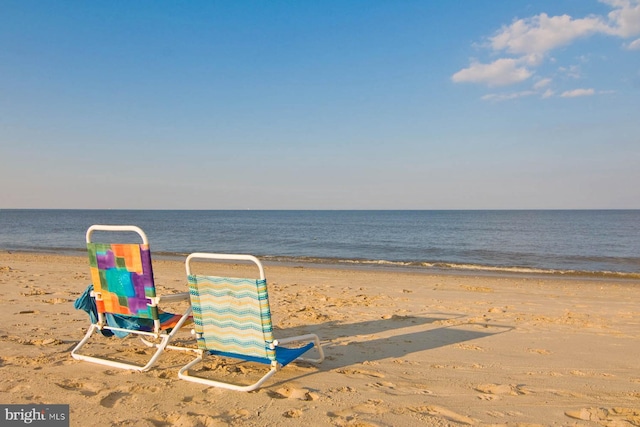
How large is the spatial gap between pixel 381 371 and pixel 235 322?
5.33ft

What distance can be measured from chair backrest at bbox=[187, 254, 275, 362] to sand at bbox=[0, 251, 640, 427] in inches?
14.8

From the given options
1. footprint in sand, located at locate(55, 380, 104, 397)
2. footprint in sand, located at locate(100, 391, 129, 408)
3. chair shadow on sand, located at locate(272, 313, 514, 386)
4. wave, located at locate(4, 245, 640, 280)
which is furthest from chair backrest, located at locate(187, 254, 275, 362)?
wave, located at locate(4, 245, 640, 280)

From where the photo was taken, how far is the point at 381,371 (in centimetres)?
452

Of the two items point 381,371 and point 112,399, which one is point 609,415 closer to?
point 381,371

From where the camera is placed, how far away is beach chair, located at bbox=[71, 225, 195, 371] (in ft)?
13.7

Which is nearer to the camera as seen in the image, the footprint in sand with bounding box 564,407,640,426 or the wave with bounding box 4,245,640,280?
the footprint in sand with bounding box 564,407,640,426

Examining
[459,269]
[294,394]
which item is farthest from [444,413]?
[459,269]

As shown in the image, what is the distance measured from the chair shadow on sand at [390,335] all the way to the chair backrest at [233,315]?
23.4 inches

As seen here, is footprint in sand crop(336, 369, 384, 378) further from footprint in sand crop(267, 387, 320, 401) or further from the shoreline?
the shoreline

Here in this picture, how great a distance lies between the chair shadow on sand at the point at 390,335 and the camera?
5.09m

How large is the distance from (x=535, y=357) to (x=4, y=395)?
5354mm

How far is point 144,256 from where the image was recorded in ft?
13.5

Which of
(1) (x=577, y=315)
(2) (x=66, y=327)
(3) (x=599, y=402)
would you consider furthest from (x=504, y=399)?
(2) (x=66, y=327)

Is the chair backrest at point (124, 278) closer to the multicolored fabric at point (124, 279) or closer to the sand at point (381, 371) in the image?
the multicolored fabric at point (124, 279)
